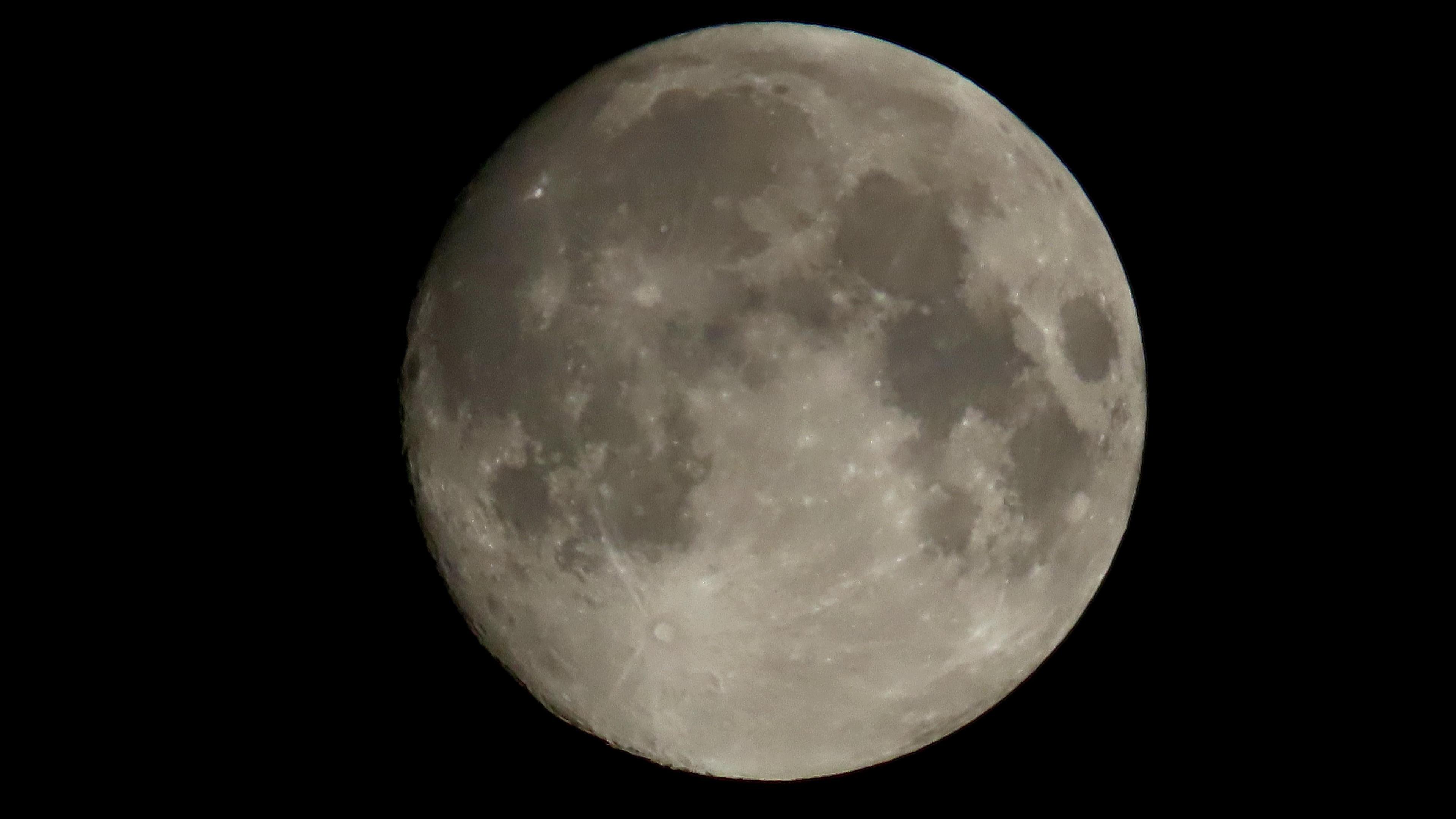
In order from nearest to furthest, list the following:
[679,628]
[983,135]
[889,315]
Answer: [889,315]
[679,628]
[983,135]

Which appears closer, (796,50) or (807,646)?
(807,646)

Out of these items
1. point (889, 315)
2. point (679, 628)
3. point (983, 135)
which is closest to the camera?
point (889, 315)

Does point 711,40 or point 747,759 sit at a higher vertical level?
point 711,40

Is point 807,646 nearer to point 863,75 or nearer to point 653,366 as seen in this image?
point 653,366

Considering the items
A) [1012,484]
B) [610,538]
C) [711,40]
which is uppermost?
[711,40]

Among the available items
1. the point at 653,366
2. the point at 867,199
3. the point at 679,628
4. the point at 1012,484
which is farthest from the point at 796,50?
the point at 679,628

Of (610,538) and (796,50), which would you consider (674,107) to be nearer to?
(796,50)

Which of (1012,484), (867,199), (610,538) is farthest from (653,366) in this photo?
(1012,484)
